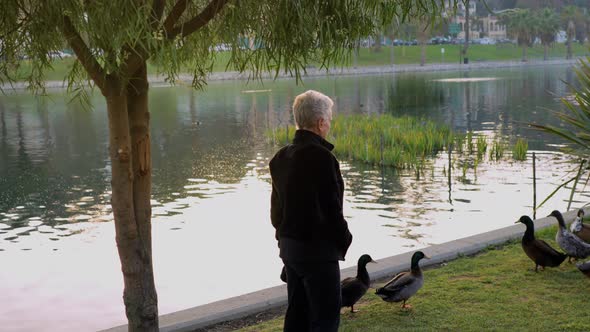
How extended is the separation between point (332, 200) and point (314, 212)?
0.13 meters

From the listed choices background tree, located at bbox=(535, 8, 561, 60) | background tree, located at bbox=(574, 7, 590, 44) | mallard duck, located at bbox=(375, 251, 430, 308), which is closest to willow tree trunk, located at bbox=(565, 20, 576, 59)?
A: background tree, located at bbox=(535, 8, 561, 60)

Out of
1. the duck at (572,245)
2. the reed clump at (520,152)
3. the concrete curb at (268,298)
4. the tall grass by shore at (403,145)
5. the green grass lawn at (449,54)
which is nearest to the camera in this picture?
the concrete curb at (268,298)

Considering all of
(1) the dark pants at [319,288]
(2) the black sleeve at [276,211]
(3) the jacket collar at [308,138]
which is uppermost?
(3) the jacket collar at [308,138]

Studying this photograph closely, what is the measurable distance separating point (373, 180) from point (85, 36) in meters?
14.0

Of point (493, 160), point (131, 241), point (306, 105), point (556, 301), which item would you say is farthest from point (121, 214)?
point (493, 160)

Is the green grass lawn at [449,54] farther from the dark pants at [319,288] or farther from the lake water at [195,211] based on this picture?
the dark pants at [319,288]

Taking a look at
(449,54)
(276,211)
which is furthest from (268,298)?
(449,54)

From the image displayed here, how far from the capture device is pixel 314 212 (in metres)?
4.84

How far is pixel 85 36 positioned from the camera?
18.4ft

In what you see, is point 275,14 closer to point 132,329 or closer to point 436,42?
point 132,329

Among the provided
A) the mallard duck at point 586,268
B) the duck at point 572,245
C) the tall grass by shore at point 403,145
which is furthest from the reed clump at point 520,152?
the mallard duck at point 586,268

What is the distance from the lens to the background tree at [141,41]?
494 cm

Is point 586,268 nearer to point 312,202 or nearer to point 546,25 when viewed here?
point 312,202

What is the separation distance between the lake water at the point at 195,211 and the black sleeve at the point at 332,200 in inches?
143
